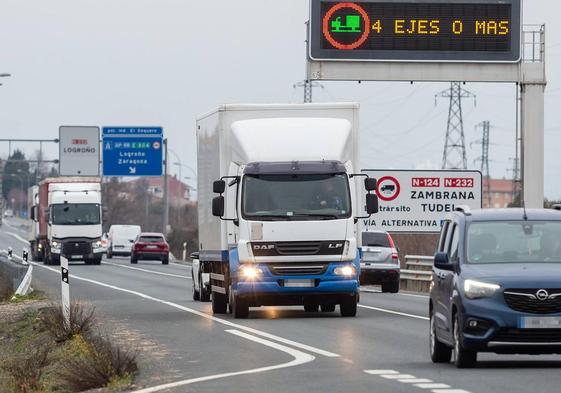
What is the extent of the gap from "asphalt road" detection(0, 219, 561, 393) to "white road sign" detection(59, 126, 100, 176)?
41.3m

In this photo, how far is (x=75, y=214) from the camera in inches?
2785

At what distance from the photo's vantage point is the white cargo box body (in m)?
28.1

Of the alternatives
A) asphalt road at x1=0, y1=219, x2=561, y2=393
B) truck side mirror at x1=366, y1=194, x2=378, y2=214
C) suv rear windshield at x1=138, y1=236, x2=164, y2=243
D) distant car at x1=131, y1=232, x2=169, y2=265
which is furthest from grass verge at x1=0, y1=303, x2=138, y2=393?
suv rear windshield at x1=138, y1=236, x2=164, y2=243

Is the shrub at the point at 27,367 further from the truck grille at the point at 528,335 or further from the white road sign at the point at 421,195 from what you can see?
the white road sign at the point at 421,195

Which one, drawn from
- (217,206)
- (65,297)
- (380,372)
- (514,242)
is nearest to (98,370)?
(380,372)

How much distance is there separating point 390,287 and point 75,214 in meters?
30.4

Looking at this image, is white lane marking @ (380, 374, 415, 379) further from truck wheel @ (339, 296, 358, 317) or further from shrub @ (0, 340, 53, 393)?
truck wheel @ (339, 296, 358, 317)

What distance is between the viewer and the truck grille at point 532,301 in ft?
52.2

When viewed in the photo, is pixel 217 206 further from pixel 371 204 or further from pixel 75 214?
pixel 75 214

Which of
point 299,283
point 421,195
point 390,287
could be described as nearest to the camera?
point 299,283

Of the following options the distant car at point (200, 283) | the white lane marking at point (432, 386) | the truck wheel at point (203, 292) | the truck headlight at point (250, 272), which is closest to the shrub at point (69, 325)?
A: the truck headlight at point (250, 272)

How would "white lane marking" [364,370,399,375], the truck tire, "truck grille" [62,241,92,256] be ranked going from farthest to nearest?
1. "truck grille" [62,241,92,256]
2. the truck tire
3. "white lane marking" [364,370,399,375]

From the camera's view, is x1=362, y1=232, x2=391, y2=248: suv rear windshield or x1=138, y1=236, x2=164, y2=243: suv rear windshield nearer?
x1=362, y1=232, x2=391, y2=248: suv rear windshield

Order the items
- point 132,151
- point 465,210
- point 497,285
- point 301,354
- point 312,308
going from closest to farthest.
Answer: point 497,285, point 465,210, point 301,354, point 312,308, point 132,151
